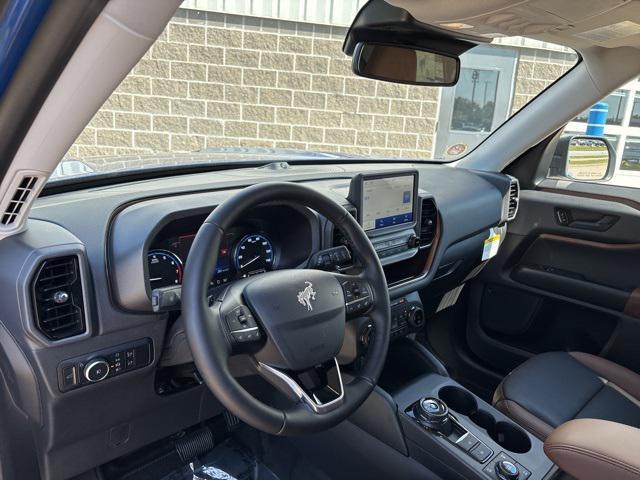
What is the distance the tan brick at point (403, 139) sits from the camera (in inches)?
229

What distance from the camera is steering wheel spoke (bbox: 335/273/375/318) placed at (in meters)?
1.47

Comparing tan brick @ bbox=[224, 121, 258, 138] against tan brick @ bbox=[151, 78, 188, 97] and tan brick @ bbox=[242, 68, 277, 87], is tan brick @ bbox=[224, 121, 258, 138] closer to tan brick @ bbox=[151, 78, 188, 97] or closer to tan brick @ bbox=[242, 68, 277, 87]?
tan brick @ bbox=[242, 68, 277, 87]

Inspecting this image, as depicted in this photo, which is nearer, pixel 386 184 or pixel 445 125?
pixel 386 184

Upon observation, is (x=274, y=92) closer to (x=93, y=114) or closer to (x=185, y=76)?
(x=185, y=76)

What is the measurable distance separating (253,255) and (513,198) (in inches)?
62.0

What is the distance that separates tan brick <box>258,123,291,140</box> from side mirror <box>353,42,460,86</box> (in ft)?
11.7

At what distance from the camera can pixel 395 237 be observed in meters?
2.10

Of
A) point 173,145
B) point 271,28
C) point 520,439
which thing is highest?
point 271,28

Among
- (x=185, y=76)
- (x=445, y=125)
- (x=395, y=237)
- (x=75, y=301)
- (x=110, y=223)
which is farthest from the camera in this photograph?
(x=445, y=125)

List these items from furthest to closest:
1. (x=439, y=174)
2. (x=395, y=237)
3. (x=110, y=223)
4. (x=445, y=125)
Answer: (x=445, y=125)
(x=439, y=174)
(x=395, y=237)
(x=110, y=223)

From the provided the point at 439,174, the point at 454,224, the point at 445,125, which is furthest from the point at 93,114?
the point at 445,125

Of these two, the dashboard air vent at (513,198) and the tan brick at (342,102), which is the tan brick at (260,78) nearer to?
the tan brick at (342,102)

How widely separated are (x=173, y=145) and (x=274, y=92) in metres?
1.08

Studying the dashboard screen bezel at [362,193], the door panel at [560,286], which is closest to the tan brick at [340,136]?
the door panel at [560,286]
